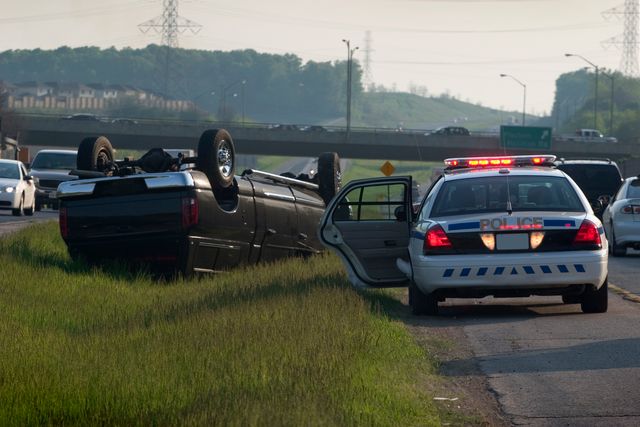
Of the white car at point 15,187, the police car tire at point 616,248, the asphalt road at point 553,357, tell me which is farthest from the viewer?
the white car at point 15,187

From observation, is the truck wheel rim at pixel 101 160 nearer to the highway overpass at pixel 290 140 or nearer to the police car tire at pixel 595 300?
the police car tire at pixel 595 300

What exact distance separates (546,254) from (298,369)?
191 inches

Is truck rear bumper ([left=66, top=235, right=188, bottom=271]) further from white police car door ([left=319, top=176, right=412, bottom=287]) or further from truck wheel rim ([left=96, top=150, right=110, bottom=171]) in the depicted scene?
truck wheel rim ([left=96, top=150, right=110, bottom=171])

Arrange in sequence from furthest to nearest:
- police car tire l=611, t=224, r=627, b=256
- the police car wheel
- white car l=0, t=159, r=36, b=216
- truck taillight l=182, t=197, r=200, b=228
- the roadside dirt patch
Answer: white car l=0, t=159, r=36, b=216 < police car tire l=611, t=224, r=627, b=256 < truck taillight l=182, t=197, r=200, b=228 < the police car wheel < the roadside dirt patch

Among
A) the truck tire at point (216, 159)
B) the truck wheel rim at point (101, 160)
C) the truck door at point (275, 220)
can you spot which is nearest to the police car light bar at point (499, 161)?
the truck tire at point (216, 159)

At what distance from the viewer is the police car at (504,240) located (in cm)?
1298

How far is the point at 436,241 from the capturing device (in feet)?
43.2

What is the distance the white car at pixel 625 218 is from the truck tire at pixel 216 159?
30.7 ft

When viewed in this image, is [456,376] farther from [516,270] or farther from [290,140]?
[290,140]

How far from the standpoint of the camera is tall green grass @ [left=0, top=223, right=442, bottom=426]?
24.6 feet

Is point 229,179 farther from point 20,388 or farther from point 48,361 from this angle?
point 20,388

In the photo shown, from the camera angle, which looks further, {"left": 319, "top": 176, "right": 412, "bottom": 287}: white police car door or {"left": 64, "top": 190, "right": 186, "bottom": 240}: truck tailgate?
A: {"left": 64, "top": 190, "right": 186, "bottom": 240}: truck tailgate

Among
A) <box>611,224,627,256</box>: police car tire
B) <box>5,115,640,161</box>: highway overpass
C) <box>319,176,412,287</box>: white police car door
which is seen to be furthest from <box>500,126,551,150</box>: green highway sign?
<box>319,176,412,287</box>: white police car door

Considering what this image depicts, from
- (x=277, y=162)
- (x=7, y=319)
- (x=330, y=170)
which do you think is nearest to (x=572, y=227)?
(x=7, y=319)
